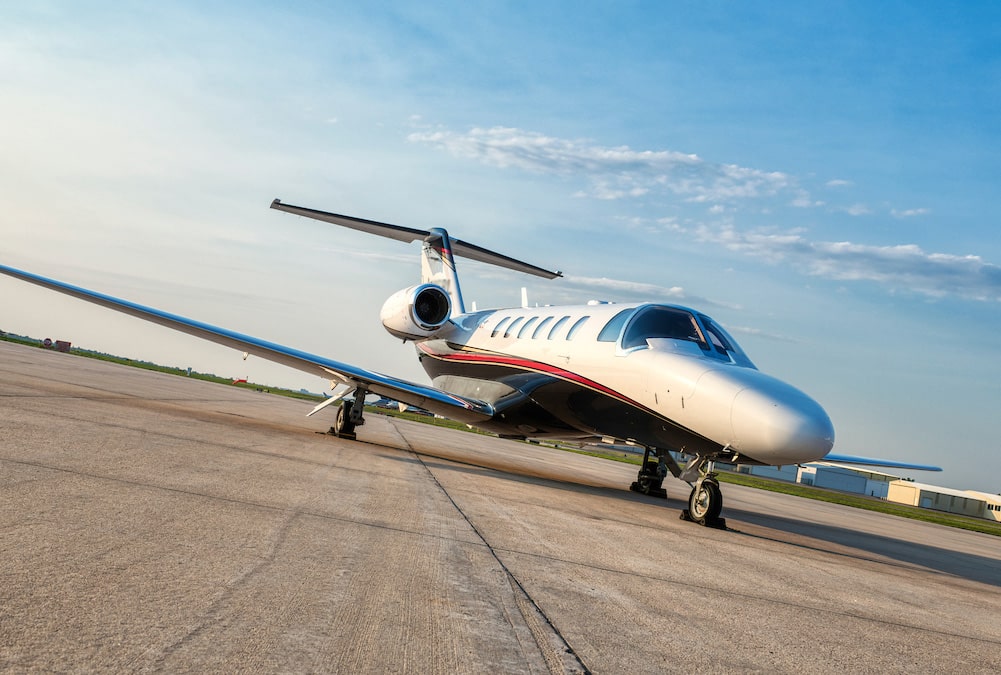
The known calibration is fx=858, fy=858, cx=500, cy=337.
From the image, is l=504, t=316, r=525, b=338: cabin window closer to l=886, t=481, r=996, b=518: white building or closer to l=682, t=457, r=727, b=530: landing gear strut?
l=682, t=457, r=727, b=530: landing gear strut

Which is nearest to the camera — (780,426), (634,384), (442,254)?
(780,426)

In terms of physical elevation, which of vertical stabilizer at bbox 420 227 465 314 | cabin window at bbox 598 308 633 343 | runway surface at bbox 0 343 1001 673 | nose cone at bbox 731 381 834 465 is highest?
vertical stabilizer at bbox 420 227 465 314

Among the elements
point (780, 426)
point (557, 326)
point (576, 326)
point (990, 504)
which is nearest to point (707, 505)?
point (780, 426)

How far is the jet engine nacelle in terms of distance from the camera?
55.9 ft

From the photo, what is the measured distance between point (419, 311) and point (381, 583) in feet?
43.0

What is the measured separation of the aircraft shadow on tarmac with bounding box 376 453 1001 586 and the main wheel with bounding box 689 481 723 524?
38 cm

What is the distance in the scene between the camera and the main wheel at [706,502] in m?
10.5

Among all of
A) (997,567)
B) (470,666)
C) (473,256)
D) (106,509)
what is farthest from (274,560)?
(473,256)

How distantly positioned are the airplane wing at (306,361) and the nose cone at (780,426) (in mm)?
6545

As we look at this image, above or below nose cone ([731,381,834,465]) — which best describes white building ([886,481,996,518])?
above

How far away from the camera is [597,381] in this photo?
41.0 feet

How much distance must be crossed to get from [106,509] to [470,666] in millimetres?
2845

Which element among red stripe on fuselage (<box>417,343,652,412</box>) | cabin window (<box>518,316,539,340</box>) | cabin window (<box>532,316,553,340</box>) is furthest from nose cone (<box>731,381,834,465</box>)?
cabin window (<box>518,316,539,340</box>)

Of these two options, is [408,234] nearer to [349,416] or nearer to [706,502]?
[349,416]
